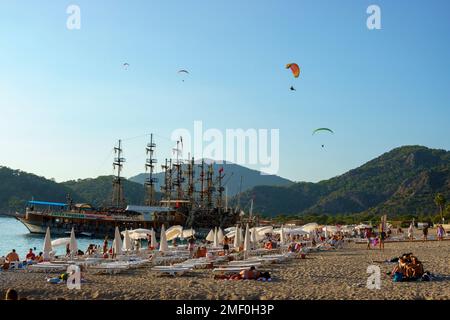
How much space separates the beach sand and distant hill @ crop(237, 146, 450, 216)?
93.8 m

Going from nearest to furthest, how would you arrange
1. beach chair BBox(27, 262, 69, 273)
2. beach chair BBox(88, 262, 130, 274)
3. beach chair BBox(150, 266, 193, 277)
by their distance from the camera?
1. beach chair BBox(150, 266, 193, 277)
2. beach chair BBox(88, 262, 130, 274)
3. beach chair BBox(27, 262, 69, 273)

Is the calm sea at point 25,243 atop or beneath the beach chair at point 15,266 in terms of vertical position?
beneath

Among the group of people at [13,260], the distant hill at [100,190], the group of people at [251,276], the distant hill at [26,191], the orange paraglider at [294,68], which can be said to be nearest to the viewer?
the group of people at [251,276]

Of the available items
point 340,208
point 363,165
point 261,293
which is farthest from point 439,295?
point 363,165

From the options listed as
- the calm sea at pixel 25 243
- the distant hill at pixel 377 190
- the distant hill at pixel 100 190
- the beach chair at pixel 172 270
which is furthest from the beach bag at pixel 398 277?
the distant hill at pixel 100 190

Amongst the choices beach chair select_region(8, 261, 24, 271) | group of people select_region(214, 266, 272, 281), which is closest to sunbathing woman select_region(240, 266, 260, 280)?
group of people select_region(214, 266, 272, 281)

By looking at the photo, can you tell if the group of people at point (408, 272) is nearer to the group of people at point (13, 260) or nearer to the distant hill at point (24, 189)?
the group of people at point (13, 260)

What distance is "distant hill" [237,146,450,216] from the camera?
114 meters

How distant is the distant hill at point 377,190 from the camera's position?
4473 inches

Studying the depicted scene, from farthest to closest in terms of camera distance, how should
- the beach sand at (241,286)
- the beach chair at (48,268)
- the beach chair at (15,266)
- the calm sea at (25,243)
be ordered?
1. the calm sea at (25,243)
2. the beach chair at (15,266)
3. the beach chair at (48,268)
4. the beach sand at (241,286)

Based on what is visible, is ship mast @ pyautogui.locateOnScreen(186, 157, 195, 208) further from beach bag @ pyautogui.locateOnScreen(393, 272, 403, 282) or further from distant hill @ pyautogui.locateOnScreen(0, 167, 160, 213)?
beach bag @ pyautogui.locateOnScreen(393, 272, 403, 282)

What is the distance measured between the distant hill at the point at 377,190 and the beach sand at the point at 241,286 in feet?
308

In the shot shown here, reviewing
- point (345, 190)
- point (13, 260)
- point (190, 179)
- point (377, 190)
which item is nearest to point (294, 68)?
point (13, 260)

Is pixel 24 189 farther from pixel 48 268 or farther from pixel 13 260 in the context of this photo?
pixel 48 268
